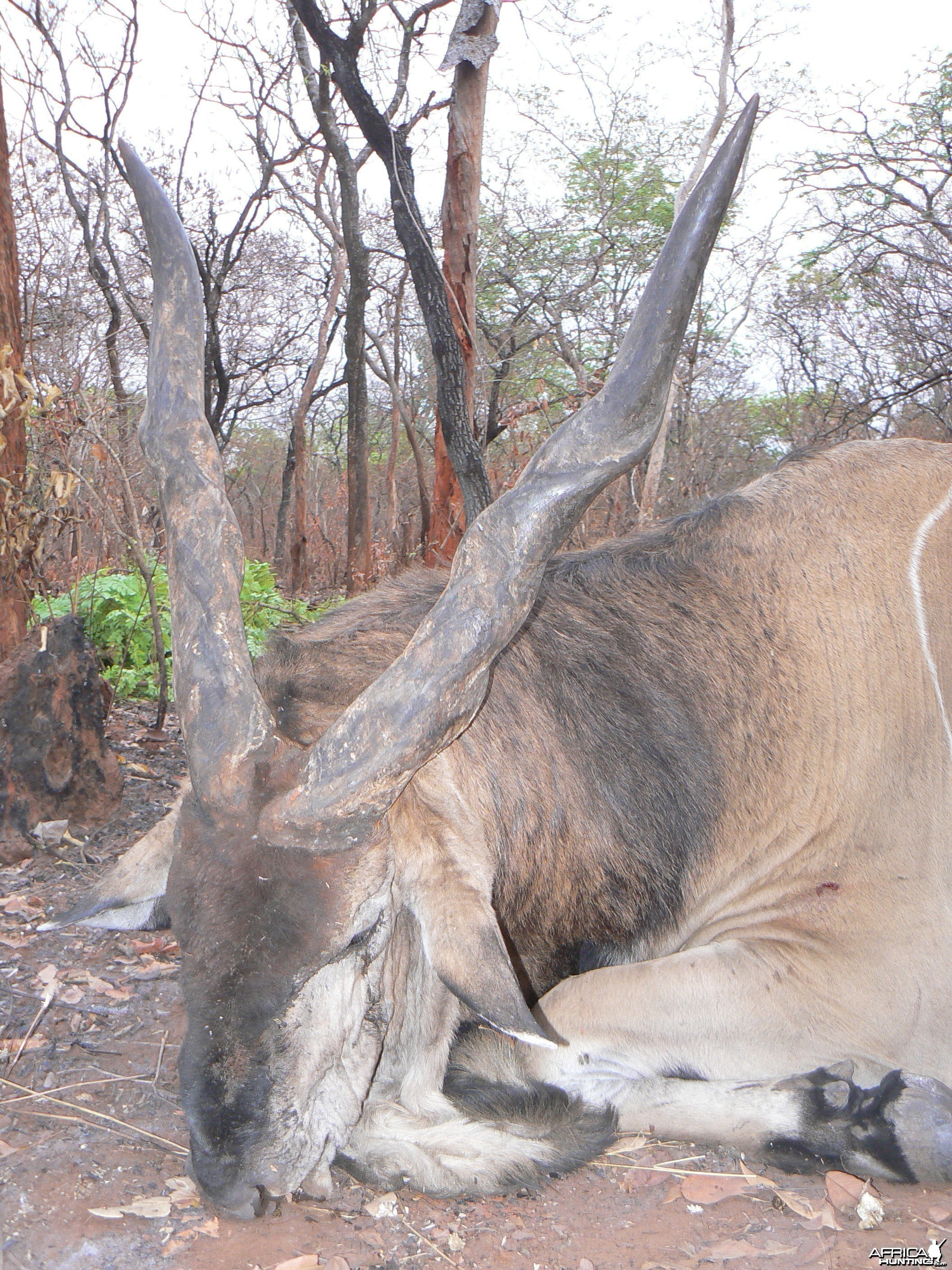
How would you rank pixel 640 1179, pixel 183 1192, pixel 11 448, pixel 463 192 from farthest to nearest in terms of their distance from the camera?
1. pixel 463 192
2. pixel 11 448
3. pixel 640 1179
4. pixel 183 1192

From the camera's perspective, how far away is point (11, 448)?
15.6 ft

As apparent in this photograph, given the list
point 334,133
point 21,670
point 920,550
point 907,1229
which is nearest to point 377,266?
point 334,133

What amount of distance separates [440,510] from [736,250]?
7.55 meters

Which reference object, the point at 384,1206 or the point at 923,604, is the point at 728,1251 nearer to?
the point at 384,1206

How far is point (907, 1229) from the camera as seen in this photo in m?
2.52

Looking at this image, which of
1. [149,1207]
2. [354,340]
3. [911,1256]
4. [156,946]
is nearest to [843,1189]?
[911,1256]

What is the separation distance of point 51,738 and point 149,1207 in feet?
7.83

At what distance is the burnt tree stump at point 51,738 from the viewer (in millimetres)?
4387

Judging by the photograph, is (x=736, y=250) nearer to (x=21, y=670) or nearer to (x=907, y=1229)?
(x=21, y=670)

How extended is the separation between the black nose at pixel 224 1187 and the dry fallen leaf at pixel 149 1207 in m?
0.14

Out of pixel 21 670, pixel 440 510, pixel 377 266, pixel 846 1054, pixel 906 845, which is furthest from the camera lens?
pixel 377 266

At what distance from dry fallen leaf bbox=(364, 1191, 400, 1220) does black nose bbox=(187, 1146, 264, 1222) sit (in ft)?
0.88

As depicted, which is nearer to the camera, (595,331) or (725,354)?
(595,331)

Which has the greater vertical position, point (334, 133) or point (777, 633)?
point (334, 133)
